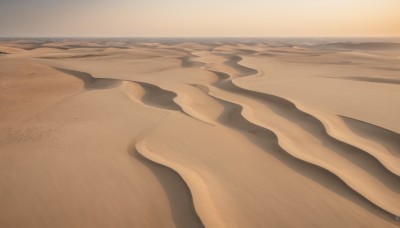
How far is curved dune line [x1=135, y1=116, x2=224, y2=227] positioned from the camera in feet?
8.19

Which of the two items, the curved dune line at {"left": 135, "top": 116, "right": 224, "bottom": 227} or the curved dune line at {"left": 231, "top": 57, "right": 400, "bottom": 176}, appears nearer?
the curved dune line at {"left": 135, "top": 116, "right": 224, "bottom": 227}

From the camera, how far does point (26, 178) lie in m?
3.18

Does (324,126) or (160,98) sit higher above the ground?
(324,126)

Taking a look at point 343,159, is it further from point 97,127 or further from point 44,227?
point 97,127

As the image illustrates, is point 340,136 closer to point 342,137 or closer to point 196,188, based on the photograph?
point 342,137

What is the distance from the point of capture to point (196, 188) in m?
2.94

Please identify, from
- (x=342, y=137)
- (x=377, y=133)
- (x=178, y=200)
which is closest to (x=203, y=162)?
(x=178, y=200)

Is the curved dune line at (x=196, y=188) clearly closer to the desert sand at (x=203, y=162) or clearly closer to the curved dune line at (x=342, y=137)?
the desert sand at (x=203, y=162)

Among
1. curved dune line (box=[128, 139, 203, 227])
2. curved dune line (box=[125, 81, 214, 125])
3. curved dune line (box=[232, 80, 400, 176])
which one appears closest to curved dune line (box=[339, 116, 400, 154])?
curved dune line (box=[232, 80, 400, 176])

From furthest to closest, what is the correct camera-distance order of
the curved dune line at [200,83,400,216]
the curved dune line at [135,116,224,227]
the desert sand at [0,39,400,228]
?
the curved dune line at [200,83,400,216]
the desert sand at [0,39,400,228]
the curved dune line at [135,116,224,227]

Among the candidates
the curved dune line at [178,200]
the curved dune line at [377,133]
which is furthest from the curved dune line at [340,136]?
the curved dune line at [178,200]

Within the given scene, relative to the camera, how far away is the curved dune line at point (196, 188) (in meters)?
2.50

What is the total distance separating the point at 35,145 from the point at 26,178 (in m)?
1.01

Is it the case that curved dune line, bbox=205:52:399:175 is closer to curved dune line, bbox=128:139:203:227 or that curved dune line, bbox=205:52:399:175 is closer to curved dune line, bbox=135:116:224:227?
curved dune line, bbox=135:116:224:227
